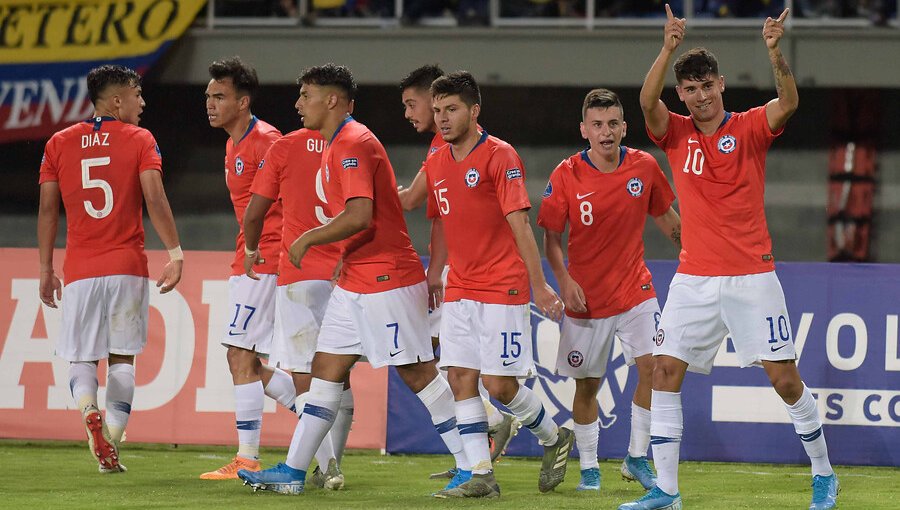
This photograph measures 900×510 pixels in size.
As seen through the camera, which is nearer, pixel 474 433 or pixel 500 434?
pixel 474 433

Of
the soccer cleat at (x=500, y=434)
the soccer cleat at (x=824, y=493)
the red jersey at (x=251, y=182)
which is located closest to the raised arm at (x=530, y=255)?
the soccer cleat at (x=824, y=493)

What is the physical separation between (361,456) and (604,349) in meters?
2.58

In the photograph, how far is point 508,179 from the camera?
6.08m

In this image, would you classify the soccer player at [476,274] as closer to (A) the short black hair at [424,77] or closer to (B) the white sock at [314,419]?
(B) the white sock at [314,419]

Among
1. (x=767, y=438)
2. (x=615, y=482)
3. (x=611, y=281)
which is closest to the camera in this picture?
(x=611, y=281)

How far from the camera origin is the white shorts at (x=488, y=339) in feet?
20.4

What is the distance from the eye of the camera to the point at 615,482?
24.3 ft

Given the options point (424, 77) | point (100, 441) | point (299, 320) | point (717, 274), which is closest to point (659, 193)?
point (717, 274)

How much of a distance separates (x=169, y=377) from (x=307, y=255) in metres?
2.79

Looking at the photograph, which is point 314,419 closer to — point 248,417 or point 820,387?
point 248,417

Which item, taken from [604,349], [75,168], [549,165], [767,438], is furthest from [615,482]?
[549,165]

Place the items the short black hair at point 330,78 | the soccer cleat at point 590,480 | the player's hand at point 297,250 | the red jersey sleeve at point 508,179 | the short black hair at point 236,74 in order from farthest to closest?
the short black hair at point 236,74 → the soccer cleat at point 590,480 → the short black hair at point 330,78 → the red jersey sleeve at point 508,179 → the player's hand at point 297,250

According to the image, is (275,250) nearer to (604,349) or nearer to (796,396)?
(604,349)

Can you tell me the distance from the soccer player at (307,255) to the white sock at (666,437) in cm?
184
